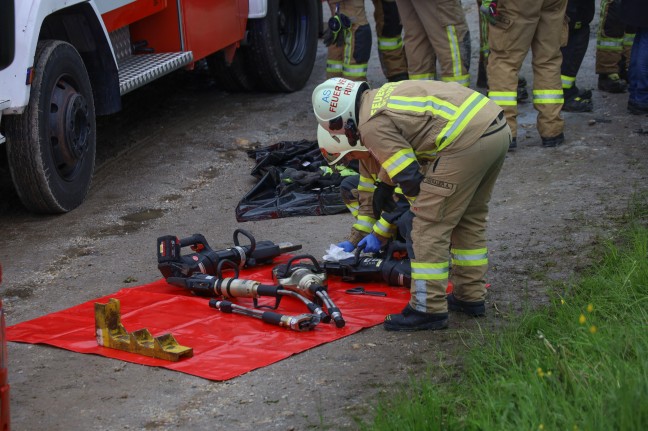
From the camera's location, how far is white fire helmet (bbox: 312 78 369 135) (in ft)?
16.3

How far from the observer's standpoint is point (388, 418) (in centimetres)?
359

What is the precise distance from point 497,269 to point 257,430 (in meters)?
2.22

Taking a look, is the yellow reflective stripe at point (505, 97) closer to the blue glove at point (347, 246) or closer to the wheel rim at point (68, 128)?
the blue glove at point (347, 246)

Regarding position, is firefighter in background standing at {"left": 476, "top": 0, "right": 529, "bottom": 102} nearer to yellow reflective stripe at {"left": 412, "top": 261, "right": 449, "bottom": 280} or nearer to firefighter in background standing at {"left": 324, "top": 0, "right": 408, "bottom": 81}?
firefighter in background standing at {"left": 324, "top": 0, "right": 408, "bottom": 81}

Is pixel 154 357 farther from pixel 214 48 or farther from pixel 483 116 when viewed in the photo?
pixel 214 48

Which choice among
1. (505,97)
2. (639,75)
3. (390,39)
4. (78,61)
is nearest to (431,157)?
(78,61)

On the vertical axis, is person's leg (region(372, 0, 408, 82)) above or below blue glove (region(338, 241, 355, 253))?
above

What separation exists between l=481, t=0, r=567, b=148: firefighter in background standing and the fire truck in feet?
7.52

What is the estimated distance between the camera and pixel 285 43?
10.2 m

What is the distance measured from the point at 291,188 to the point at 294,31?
3472 mm

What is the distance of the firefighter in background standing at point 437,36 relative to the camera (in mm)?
8391

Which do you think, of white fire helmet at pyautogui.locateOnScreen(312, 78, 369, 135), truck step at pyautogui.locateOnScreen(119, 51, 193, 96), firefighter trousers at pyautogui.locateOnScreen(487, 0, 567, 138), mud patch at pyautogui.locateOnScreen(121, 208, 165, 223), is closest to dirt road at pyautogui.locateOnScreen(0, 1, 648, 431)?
mud patch at pyautogui.locateOnScreen(121, 208, 165, 223)

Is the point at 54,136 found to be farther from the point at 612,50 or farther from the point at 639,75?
the point at 612,50

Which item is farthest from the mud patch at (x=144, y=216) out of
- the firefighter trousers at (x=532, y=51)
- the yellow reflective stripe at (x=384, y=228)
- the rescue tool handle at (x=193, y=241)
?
the firefighter trousers at (x=532, y=51)
